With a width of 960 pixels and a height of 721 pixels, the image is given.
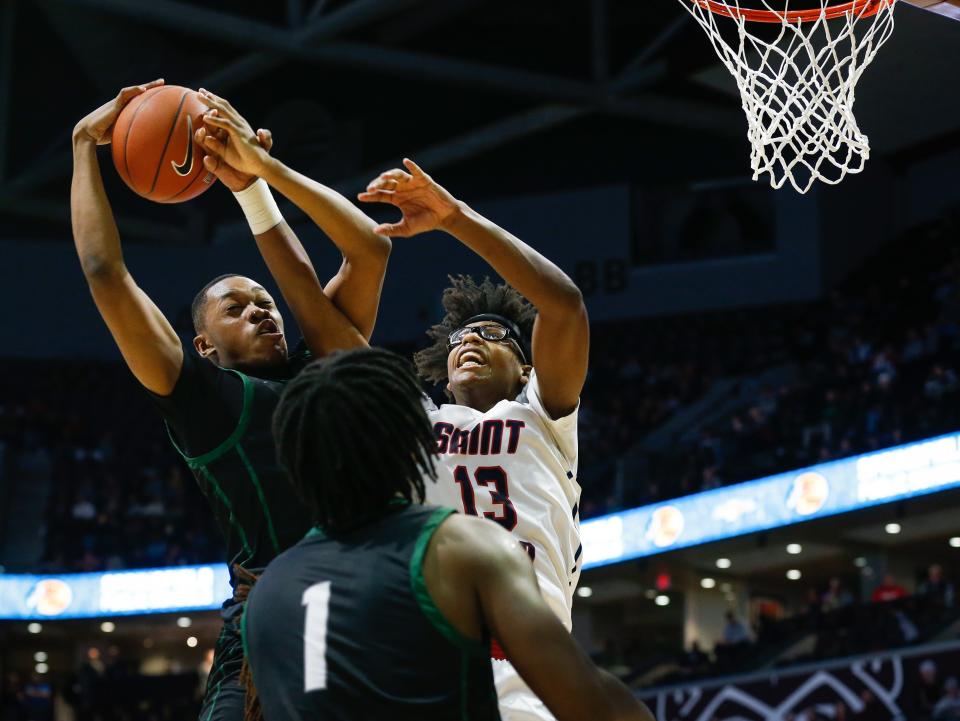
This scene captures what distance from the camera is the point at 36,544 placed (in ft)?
67.5

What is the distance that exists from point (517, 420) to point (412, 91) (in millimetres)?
20102

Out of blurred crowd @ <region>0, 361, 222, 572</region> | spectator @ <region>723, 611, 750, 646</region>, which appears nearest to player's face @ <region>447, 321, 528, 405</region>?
spectator @ <region>723, 611, 750, 646</region>

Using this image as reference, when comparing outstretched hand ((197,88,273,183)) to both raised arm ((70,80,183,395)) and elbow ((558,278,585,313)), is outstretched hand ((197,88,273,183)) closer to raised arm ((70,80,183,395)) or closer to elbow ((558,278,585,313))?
raised arm ((70,80,183,395))

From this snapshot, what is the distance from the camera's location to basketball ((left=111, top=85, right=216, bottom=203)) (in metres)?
3.57

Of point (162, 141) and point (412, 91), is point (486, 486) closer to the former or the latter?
point (162, 141)

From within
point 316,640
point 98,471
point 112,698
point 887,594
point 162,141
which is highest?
point 98,471

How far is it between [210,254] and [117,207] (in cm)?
170

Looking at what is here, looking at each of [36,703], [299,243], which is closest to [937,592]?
[36,703]

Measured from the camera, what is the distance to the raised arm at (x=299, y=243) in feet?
11.1

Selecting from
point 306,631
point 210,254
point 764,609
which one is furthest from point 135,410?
point 306,631

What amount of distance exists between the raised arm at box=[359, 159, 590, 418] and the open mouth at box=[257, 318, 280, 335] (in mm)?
342

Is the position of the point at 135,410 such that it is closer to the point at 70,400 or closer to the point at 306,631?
the point at 70,400

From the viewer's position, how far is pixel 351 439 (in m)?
2.29

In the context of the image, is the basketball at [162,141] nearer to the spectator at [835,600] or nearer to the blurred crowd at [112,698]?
the spectator at [835,600]
